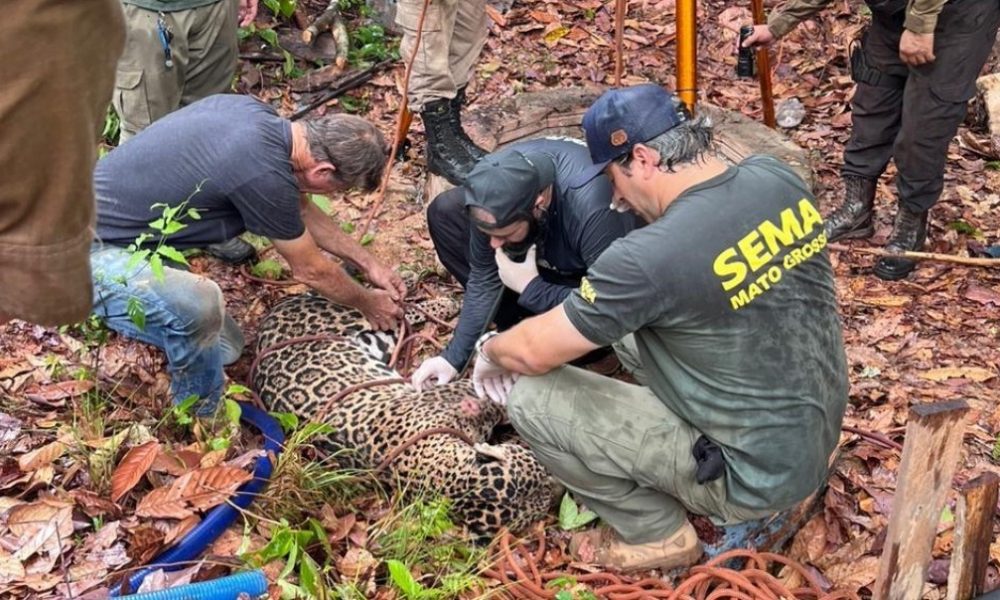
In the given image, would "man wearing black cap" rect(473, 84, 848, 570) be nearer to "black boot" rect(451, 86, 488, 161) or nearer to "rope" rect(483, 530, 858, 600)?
"rope" rect(483, 530, 858, 600)

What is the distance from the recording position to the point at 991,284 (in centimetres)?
609

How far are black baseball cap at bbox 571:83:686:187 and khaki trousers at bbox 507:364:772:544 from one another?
904 millimetres

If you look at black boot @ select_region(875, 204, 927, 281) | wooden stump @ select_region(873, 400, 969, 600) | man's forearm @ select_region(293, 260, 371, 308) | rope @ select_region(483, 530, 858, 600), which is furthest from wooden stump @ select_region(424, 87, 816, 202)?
wooden stump @ select_region(873, 400, 969, 600)

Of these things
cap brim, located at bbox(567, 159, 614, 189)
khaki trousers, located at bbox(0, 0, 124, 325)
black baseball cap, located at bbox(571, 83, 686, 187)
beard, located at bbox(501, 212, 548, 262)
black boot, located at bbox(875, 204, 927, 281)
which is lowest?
black boot, located at bbox(875, 204, 927, 281)

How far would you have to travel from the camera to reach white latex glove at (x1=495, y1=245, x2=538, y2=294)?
4.61m

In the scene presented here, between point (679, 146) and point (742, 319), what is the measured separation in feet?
2.14

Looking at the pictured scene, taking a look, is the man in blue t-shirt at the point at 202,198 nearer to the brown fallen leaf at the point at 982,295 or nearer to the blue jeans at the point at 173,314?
the blue jeans at the point at 173,314

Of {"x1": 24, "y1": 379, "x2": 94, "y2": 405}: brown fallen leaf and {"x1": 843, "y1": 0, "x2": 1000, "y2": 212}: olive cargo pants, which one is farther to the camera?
{"x1": 843, "y1": 0, "x2": 1000, "y2": 212}: olive cargo pants

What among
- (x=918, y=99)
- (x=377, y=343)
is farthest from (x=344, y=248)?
(x=918, y=99)

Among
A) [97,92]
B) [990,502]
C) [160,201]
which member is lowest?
[990,502]

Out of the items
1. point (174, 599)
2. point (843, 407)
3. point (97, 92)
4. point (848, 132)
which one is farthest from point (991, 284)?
point (97, 92)

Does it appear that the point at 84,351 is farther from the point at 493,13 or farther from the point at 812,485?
the point at 493,13

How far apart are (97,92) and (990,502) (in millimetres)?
2779

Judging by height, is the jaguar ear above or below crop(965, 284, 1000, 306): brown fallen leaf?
above
